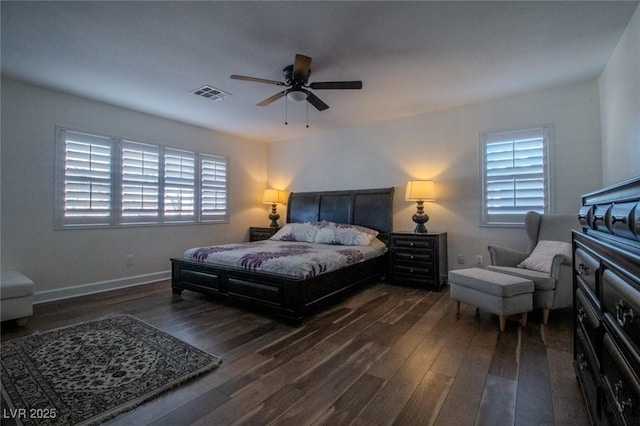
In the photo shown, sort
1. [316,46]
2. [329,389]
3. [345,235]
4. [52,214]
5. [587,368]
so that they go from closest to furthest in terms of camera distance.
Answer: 1. [587,368]
2. [329,389]
3. [316,46]
4. [52,214]
5. [345,235]

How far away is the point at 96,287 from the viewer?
12.6 ft

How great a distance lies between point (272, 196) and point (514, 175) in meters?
4.02

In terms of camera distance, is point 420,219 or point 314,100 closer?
point 314,100

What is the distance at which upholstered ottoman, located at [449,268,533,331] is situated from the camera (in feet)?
8.20

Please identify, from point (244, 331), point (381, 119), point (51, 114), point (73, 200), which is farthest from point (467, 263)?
point (51, 114)

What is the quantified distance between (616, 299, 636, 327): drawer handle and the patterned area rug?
2130 mm

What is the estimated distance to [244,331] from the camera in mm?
2568

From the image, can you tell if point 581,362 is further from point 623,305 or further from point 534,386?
point 623,305

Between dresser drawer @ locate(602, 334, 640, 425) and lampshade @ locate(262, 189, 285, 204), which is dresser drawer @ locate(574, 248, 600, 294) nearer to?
dresser drawer @ locate(602, 334, 640, 425)

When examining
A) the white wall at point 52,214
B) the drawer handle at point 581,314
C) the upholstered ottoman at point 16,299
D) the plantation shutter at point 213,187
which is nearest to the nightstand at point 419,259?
the drawer handle at point 581,314

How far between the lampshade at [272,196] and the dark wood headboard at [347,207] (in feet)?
0.69

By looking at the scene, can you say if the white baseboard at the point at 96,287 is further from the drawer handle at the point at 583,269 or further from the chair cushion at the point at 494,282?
the drawer handle at the point at 583,269

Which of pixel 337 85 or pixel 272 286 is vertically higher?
pixel 337 85

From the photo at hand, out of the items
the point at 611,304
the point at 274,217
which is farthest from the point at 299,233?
the point at 611,304
